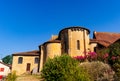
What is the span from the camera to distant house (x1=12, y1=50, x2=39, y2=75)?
1601 inches

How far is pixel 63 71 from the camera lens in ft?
56.5

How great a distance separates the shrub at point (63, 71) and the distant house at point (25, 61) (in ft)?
76.0

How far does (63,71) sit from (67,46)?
18.5 metres

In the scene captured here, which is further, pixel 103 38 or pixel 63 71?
pixel 103 38

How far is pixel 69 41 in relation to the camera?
35.4 metres

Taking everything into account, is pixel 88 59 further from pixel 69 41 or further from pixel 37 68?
pixel 37 68

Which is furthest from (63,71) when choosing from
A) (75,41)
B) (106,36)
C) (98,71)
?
(106,36)

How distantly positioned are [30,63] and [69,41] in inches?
478

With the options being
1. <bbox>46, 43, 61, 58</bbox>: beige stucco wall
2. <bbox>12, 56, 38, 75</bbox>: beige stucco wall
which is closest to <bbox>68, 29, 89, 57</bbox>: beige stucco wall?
<bbox>46, 43, 61, 58</bbox>: beige stucco wall

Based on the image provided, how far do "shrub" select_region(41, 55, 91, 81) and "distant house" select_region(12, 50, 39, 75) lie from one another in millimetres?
23180

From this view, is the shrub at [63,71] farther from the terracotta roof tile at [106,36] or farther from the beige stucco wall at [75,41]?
the terracotta roof tile at [106,36]

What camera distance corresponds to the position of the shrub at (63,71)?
628 inches

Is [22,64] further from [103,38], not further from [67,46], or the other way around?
[103,38]

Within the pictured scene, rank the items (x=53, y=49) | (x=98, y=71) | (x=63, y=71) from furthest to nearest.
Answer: (x=53, y=49), (x=98, y=71), (x=63, y=71)
